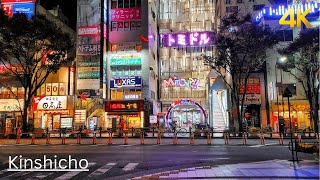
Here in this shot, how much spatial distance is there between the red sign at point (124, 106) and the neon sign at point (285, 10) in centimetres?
1987

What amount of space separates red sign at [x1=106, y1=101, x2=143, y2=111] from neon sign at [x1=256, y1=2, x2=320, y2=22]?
1987cm

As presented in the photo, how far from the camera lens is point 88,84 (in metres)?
42.6

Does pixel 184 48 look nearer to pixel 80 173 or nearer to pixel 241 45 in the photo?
pixel 241 45

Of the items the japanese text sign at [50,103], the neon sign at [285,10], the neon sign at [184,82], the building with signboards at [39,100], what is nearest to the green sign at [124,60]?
the building with signboards at [39,100]

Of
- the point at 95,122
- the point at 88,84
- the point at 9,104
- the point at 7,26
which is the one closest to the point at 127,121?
the point at 95,122

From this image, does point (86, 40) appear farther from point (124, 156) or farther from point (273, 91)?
point (124, 156)

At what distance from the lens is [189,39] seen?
53.2 m

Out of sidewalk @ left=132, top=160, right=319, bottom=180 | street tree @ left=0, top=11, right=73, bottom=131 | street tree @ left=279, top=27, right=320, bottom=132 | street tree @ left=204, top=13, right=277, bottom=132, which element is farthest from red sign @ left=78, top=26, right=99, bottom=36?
sidewalk @ left=132, top=160, right=319, bottom=180

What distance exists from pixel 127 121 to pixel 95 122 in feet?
14.1

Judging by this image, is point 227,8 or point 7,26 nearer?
point 7,26

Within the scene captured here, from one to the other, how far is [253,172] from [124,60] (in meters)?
35.5

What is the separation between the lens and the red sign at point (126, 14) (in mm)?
45188

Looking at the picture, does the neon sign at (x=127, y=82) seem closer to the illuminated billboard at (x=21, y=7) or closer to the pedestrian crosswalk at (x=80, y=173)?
the illuminated billboard at (x=21, y=7)

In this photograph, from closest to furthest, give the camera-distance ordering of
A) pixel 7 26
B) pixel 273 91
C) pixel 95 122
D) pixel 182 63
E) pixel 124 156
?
1. pixel 124 156
2. pixel 7 26
3. pixel 273 91
4. pixel 95 122
5. pixel 182 63
